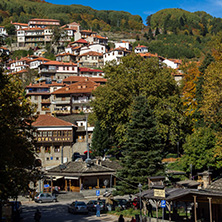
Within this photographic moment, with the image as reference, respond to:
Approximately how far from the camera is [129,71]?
52156 millimetres

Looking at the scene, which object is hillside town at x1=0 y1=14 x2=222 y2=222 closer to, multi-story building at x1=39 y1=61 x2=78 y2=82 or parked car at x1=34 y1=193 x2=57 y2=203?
multi-story building at x1=39 y1=61 x2=78 y2=82

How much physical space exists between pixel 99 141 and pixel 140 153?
25.9 meters

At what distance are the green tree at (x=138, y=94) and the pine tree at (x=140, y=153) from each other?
36.9ft

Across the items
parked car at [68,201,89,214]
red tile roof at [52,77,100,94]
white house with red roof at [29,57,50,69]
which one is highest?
white house with red roof at [29,57,50,69]

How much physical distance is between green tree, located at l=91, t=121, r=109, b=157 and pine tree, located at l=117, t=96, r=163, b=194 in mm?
23836

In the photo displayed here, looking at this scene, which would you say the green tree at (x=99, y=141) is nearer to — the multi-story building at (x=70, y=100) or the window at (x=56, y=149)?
the window at (x=56, y=149)

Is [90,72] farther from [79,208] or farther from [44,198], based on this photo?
[79,208]

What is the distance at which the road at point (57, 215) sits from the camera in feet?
100

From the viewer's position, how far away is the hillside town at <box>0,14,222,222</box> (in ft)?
90.9

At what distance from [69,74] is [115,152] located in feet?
162

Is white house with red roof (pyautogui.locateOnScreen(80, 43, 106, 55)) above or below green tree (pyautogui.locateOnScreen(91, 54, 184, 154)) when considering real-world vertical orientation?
above

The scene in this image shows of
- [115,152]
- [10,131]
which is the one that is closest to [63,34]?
[115,152]

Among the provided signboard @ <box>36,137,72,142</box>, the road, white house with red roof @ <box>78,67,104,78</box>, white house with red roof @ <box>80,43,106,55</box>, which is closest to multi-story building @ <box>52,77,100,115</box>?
A: signboard @ <box>36,137,72,142</box>

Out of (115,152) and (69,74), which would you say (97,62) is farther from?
(115,152)
